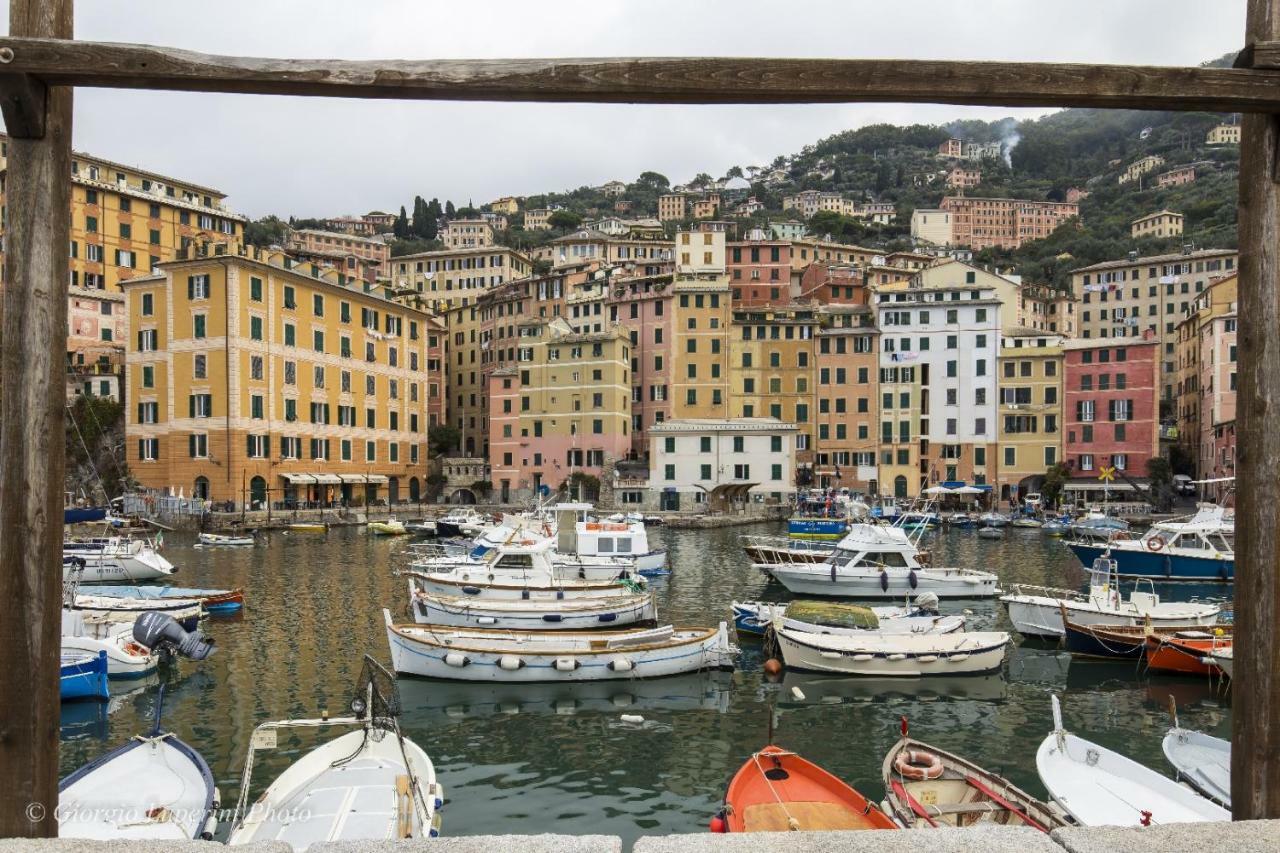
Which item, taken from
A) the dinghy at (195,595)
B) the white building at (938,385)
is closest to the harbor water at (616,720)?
the dinghy at (195,595)

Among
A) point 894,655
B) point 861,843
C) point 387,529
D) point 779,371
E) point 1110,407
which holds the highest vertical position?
point 779,371

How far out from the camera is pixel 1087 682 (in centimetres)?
1791

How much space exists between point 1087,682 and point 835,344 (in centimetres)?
5510

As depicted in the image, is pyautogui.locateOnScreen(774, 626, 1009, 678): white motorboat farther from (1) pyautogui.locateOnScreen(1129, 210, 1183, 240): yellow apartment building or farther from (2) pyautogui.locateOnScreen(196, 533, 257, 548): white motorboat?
(1) pyautogui.locateOnScreen(1129, 210, 1183, 240): yellow apartment building

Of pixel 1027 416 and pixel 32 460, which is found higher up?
pixel 1027 416

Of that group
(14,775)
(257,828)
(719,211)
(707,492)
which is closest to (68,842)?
(14,775)

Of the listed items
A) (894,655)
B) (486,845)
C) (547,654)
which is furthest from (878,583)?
(486,845)

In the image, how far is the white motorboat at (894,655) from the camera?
17438 mm

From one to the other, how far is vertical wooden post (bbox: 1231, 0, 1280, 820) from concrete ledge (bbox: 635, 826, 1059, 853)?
111 centimetres

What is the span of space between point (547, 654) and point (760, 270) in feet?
236

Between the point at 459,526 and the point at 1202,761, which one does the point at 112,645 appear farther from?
the point at 459,526

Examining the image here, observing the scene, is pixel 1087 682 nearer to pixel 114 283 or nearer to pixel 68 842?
pixel 68 842

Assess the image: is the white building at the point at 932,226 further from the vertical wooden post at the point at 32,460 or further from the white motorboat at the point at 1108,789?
the vertical wooden post at the point at 32,460

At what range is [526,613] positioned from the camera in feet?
67.1
